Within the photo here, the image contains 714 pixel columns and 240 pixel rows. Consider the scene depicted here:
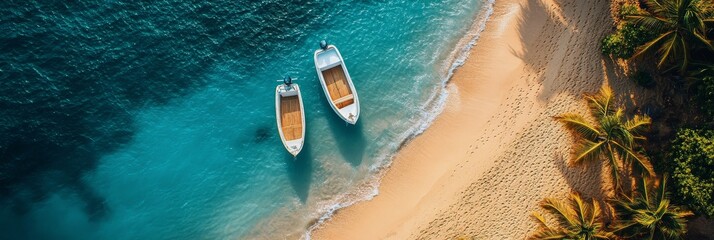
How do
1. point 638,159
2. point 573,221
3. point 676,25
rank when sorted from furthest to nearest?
point 573,221
point 638,159
point 676,25

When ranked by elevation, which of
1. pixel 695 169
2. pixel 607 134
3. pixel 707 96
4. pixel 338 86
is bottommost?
pixel 695 169

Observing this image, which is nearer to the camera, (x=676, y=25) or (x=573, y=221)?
(x=676, y=25)

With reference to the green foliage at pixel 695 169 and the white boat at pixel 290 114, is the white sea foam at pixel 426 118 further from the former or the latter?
the green foliage at pixel 695 169

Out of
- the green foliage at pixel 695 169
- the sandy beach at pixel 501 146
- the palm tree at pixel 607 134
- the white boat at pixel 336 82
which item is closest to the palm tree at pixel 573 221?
the sandy beach at pixel 501 146

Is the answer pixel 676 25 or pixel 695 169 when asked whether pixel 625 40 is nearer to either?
pixel 676 25

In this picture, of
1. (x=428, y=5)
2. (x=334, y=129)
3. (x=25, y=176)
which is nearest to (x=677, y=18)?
(x=428, y=5)

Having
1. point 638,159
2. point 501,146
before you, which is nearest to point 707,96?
point 638,159

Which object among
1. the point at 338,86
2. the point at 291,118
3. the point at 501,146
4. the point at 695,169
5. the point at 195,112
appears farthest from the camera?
the point at 195,112
